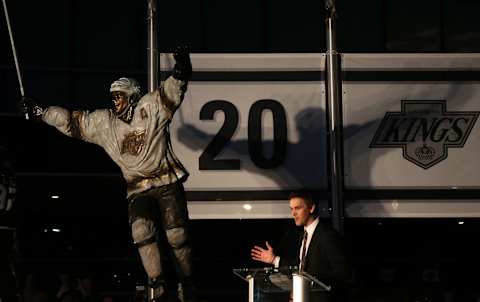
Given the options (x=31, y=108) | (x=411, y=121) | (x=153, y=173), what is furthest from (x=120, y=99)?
(x=411, y=121)

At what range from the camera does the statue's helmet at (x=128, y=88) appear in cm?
791

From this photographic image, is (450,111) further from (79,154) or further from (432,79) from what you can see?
(79,154)

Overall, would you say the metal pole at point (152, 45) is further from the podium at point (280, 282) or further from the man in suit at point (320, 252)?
the podium at point (280, 282)

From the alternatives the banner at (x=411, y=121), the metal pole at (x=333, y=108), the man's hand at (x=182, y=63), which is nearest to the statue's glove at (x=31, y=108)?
the man's hand at (x=182, y=63)

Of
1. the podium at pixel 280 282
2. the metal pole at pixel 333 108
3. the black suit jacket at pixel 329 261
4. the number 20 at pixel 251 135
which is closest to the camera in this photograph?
the podium at pixel 280 282

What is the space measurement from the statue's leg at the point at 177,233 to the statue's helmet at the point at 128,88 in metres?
0.76

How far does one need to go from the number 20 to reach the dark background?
37.2 ft

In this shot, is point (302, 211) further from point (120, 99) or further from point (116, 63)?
point (116, 63)

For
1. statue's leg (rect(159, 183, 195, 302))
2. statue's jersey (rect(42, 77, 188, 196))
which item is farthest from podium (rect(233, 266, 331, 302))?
statue's jersey (rect(42, 77, 188, 196))

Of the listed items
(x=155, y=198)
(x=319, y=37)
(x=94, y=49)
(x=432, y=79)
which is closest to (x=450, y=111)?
(x=432, y=79)

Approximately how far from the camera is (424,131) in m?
10.5

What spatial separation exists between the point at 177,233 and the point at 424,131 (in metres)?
3.69

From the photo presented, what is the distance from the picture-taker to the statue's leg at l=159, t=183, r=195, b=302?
7.88 m

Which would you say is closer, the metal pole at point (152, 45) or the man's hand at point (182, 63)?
the man's hand at point (182, 63)
